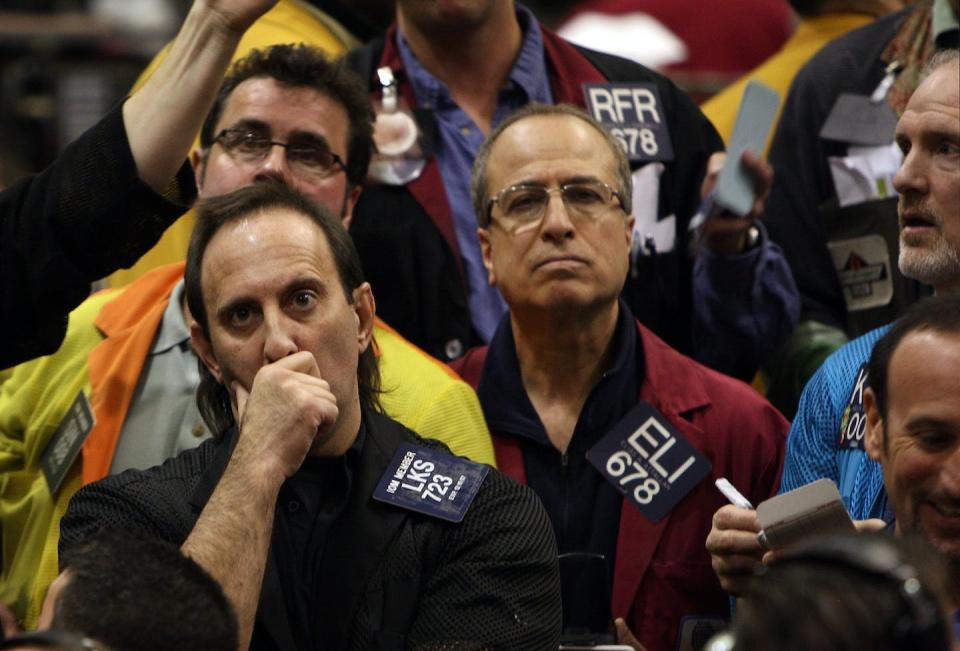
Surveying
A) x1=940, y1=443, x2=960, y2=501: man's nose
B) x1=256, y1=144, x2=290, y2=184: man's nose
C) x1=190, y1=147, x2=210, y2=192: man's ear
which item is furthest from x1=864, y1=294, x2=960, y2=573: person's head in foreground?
x1=190, y1=147, x2=210, y2=192: man's ear

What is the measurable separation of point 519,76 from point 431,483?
1.51 m

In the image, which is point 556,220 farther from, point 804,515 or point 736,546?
point 804,515

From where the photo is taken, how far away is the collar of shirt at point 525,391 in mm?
3412

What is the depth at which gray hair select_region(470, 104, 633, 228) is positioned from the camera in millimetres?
3609

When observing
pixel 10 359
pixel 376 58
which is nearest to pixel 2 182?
pixel 376 58

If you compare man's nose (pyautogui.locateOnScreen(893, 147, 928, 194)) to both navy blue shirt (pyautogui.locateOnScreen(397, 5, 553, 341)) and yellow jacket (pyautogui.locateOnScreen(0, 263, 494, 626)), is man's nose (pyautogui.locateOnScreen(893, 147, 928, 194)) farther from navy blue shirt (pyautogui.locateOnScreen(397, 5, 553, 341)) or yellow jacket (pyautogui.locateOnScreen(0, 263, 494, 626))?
navy blue shirt (pyautogui.locateOnScreen(397, 5, 553, 341))

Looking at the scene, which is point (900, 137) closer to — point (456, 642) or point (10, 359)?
point (456, 642)

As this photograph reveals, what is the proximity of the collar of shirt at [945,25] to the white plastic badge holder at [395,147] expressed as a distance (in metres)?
1.17

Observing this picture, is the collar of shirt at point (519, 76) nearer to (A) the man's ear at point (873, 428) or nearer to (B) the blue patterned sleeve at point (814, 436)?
(B) the blue patterned sleeve at point (814, 436)

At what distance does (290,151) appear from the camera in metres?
3.62

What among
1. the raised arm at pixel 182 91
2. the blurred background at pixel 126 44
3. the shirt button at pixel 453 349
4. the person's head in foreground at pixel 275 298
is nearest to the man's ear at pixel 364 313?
the person's head in foreground at pixel 275 298

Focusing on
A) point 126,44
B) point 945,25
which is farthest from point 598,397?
point 126,44

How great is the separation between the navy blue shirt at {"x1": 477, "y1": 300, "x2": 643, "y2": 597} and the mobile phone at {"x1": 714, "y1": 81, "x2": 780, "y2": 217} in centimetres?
31

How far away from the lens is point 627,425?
11.2ft
